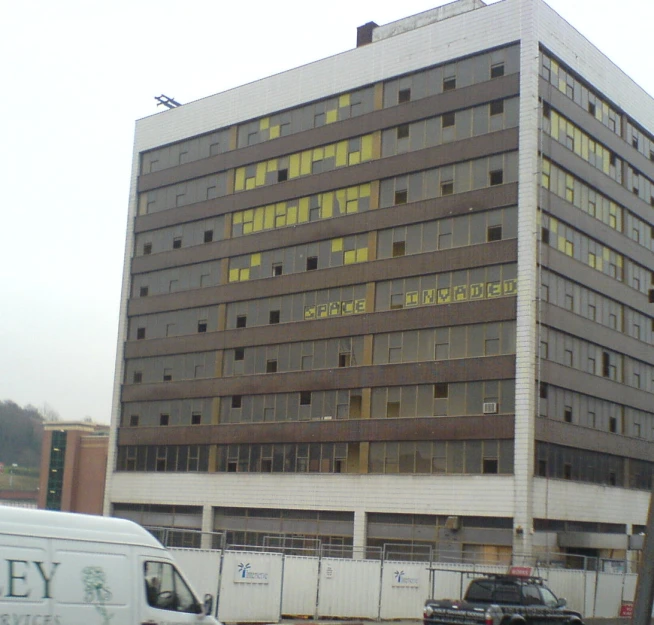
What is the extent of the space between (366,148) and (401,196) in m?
4.31

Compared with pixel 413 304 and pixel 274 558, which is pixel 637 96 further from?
pixel 274 558

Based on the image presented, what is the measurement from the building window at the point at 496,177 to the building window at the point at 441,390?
1136 centimetres

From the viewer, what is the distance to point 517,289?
52.5 meters

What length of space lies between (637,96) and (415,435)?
26866mm

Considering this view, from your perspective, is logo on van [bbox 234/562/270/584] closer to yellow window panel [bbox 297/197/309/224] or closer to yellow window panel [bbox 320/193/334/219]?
yellow window panel [bbox 320/193/334/219]

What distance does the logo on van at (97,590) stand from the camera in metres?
14.8

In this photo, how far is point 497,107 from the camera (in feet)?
181

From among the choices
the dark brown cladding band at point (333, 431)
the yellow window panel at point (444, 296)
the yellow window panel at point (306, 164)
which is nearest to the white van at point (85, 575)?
the dark brown cladding band at point (333, 431)

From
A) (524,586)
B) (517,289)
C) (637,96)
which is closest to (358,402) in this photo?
(517,289)

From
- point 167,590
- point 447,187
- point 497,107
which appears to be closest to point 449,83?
point 497,107

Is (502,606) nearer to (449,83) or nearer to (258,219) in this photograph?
(449,83)

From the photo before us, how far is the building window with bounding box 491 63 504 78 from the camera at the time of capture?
55.2m

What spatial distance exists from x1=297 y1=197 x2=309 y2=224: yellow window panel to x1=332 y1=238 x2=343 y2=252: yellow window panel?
9.53 ft

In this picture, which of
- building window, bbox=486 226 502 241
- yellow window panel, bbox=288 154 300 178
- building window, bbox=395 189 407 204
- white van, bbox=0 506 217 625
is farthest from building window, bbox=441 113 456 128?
white van, bbox=0 506 217 625
